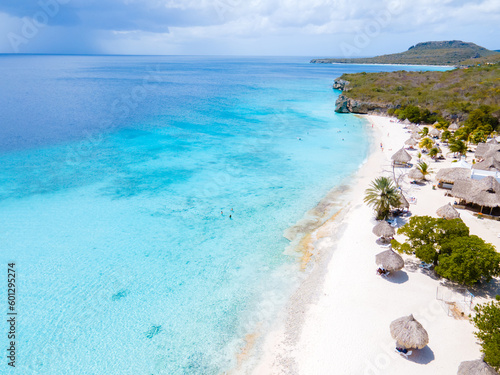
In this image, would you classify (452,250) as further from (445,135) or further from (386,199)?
(445,135)

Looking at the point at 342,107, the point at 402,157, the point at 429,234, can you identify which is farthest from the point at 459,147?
the point at 342,107

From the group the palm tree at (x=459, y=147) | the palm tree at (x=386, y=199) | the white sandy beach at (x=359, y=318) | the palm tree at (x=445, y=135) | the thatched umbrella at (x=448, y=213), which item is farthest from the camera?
the palm tree at (x=445, y=135)

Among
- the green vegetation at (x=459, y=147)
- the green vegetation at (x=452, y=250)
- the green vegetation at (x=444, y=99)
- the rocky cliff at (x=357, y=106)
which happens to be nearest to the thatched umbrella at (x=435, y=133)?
the green vegetation at (x=444, y=99)

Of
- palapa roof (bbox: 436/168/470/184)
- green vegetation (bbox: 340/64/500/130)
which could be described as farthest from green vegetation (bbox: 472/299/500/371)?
green vegetation (bbox: 340/64/500/130)

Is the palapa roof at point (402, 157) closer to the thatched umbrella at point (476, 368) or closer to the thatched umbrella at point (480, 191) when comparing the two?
the thatched umbrella at point (480, 191)

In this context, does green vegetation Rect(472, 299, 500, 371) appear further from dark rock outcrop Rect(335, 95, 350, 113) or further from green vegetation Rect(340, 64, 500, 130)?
dark rock outcrop Rect(335, 95, 350, 113)
